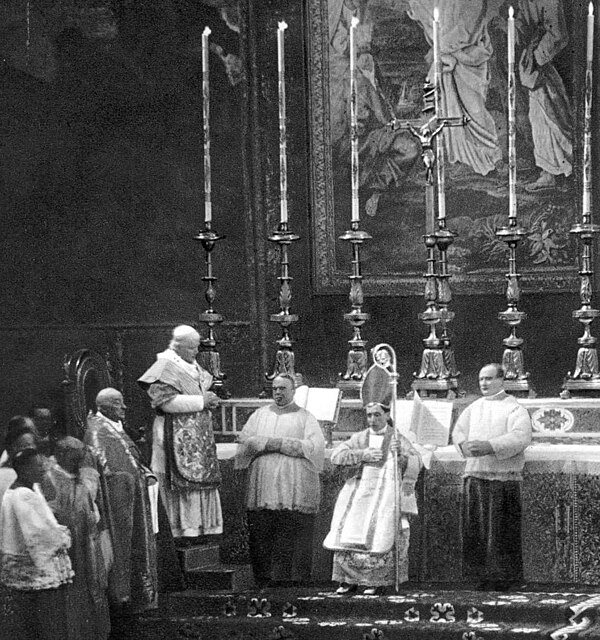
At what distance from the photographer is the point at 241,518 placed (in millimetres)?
10805

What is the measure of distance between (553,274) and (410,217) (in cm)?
110

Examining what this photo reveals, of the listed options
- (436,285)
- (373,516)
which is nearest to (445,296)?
(436,285)

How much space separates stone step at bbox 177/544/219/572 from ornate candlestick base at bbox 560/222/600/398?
229cm

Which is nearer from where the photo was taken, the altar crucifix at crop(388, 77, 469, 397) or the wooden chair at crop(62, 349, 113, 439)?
the wooden chair at crop(62, 349, 113, 439)

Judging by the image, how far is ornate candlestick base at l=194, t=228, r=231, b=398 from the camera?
10828 millimetres

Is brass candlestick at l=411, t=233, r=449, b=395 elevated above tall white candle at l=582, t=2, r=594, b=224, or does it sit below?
below

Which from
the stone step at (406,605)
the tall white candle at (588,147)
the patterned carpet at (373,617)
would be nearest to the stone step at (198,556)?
the stone step at (406,605)

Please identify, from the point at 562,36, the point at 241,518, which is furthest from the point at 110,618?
the point at 562,36

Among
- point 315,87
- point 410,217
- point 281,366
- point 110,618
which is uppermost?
point 315,87

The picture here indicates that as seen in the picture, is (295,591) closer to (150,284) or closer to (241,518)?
(241,518)

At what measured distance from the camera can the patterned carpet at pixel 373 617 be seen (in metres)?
9.41

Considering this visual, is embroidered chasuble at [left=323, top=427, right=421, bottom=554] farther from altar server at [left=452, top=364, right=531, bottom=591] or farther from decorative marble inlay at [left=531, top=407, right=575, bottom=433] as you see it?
decorative marble inlay at [left=531, top=407, right=575, bottom=433]

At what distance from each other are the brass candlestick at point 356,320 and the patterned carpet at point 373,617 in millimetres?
1474

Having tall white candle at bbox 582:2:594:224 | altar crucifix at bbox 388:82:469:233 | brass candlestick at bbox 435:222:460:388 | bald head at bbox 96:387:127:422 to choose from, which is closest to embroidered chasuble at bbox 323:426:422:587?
brass candlestick at bbox 435:222:460:388
